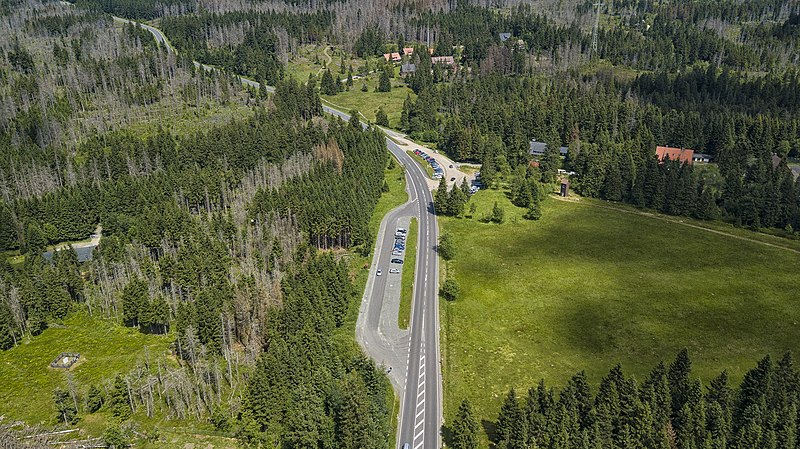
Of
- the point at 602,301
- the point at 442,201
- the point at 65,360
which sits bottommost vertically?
the point at 65,360

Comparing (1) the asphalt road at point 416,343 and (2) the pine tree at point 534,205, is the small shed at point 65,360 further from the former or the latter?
(2) the pine tree at point 534,205

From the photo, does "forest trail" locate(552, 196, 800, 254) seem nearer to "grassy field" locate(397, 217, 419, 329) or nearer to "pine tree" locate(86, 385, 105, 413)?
"grassy field" locate(397, 217, 419, 329)

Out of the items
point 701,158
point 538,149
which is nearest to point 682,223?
point 701,158

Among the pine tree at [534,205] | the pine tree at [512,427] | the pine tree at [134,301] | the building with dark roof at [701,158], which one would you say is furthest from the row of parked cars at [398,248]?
the building with dark roof at [701,158]

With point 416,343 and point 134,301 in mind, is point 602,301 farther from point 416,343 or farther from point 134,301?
point 134,301

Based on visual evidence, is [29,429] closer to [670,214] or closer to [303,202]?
[303,202]

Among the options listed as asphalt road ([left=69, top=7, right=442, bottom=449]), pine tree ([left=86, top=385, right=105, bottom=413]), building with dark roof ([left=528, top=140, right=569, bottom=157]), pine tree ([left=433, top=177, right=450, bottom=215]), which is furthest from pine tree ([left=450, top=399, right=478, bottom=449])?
building with dark roof ([left=528, top=140, right=569, bottom=157])

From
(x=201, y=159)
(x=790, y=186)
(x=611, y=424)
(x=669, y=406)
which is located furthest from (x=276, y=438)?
(x=790, y=186)
